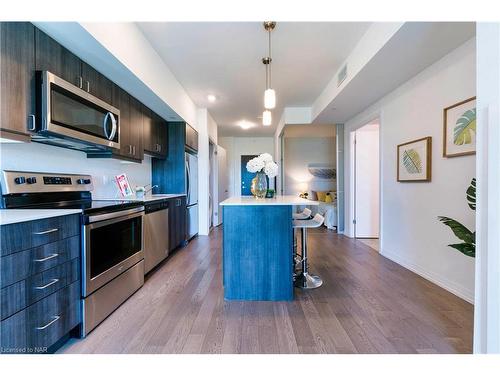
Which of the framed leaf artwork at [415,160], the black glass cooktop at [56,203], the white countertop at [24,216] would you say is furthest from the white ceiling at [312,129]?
the white countertop at [24,216]

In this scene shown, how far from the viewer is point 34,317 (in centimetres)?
136

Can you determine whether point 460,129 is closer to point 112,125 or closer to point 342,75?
point 342,75

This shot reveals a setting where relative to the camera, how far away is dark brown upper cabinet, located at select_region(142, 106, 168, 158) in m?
3.41

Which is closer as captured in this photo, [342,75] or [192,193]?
[342,75]

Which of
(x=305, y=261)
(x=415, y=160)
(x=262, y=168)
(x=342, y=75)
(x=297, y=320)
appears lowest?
(x=297, y=320)

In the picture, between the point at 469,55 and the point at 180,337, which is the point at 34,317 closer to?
the point at 180,337

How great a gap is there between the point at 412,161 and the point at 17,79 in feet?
12.1

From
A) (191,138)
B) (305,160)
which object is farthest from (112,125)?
(305,160)

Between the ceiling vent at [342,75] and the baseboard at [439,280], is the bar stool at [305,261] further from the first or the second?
the ceiling vent at [342,75]

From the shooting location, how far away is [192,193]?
4.63 m

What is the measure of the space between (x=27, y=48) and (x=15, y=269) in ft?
4.50

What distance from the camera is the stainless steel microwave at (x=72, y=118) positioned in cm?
168

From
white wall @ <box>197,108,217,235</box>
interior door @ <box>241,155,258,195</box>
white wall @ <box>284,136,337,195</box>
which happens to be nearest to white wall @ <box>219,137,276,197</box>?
interior door @ <box>241,155,258,195</box>
